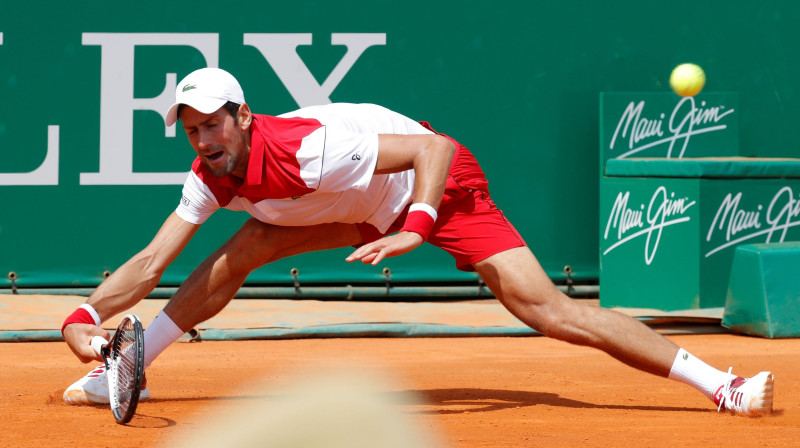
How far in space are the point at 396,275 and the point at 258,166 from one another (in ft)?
10.2

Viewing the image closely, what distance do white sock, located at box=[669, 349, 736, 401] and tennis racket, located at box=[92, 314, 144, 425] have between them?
1.70 m

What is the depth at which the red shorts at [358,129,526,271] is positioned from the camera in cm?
387

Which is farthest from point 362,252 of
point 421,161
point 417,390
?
point 417,390

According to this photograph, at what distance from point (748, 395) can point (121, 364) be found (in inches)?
77.8

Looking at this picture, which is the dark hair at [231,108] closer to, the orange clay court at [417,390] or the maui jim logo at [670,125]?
the orange clay court at [417,390]

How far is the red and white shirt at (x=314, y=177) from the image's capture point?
3.61 meters

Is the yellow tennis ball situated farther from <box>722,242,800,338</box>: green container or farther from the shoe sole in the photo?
the shoe sole

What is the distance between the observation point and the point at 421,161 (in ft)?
11.8

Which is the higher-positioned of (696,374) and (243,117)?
(243,117)

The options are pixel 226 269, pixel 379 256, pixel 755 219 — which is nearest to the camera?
pixel 379 256

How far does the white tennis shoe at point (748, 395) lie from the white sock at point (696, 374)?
0.02m

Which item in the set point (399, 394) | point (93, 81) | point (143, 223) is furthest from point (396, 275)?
point (399, 394)

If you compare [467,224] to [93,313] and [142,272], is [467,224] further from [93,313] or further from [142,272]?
[93,313]

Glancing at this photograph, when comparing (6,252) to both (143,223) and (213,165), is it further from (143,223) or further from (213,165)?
(213,165)
